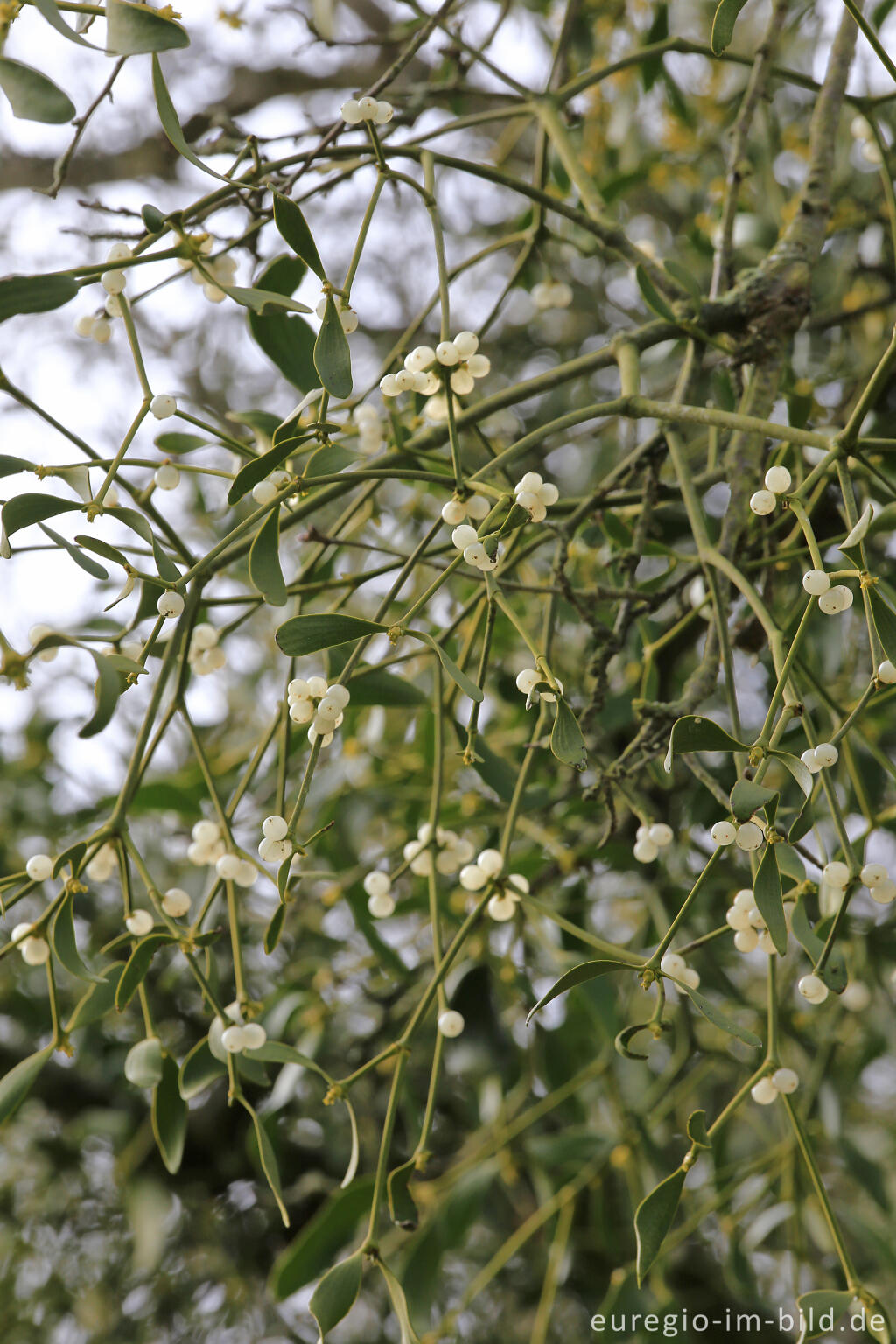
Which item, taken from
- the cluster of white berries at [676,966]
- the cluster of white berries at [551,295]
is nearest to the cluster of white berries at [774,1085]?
the cluster of white berries at [676,966]

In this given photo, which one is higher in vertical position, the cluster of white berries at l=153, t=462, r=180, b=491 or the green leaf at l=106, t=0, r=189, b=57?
the green leaf at l=106, t=0, r=189, b=57

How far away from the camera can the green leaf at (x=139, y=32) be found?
0.40 meters

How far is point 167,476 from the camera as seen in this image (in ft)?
1.86

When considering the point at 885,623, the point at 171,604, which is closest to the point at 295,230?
A: the point at 171,604

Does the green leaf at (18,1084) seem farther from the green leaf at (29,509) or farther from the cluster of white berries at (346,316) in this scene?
the cluster of white berries at (346,316)

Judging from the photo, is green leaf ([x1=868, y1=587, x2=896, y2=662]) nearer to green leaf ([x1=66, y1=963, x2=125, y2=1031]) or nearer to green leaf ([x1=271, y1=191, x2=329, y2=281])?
green leaf ([x1=271, y1=191, x2=329, y2=281])

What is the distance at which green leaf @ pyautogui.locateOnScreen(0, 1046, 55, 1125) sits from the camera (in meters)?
0.48

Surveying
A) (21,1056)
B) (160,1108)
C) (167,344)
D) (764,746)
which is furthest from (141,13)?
(167,344)

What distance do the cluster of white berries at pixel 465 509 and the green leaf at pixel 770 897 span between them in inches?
7.0

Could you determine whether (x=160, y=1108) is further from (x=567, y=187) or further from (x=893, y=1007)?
(x=567, y=187)

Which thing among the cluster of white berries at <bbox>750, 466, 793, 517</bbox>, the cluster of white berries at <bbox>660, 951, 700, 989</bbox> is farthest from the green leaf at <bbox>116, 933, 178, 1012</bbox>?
the cluster of white berries at <bbox>750, 466, 793, 517</bbox>

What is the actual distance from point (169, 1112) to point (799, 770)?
14.1 inches

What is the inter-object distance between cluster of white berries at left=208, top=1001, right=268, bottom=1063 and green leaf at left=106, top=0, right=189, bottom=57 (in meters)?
0.40

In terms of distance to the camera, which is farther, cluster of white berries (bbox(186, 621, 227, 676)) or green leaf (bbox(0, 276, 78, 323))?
cluster of white berries (bbox(186, 621, 227, 676))
